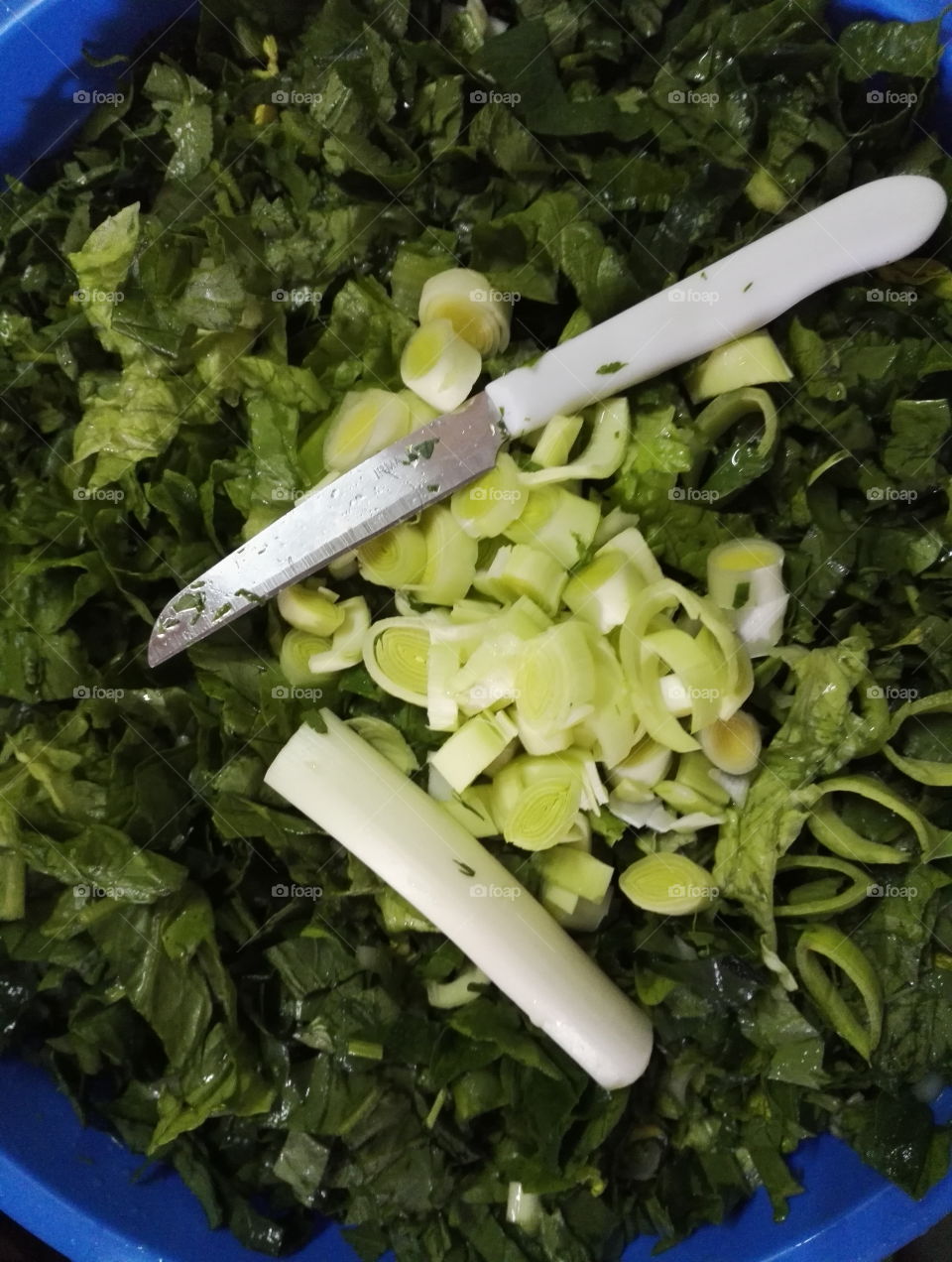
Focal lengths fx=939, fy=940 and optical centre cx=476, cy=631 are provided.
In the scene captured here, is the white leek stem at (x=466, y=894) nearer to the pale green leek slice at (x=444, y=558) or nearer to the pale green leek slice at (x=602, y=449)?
the pale green leek slice at (x=444, y=558)

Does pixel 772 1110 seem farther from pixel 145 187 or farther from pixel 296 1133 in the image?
pixel 145 187

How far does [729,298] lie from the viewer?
1298mm

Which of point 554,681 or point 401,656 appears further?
point 401,656

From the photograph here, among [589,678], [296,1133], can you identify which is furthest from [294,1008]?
[589,678]

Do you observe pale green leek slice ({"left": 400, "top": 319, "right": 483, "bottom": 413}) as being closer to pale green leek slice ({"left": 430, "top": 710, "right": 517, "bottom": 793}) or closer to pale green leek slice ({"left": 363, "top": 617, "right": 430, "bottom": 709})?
pale green leek slice ({"left": 363, "top": 617, "right": 430, "bottom": 709})

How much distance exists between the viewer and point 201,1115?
139 centimetres

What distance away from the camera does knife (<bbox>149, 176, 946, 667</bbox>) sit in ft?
4.20

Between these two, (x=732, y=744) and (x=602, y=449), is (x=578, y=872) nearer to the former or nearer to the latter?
(x=732, y=744)

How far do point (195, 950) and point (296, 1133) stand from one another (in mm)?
344

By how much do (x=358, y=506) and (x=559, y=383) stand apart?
0.33 metres

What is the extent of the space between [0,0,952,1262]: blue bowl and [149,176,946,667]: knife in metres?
0.37

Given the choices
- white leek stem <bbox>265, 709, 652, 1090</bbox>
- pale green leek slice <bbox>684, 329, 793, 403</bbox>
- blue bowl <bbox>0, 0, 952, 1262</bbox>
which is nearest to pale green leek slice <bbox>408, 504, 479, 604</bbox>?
white leek stem <bbox>265, 709, 652, 1090</bbox>

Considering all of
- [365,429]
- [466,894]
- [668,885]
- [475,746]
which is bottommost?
[668,885]

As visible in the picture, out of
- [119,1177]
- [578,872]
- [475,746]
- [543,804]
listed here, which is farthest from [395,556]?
[119,1177]
